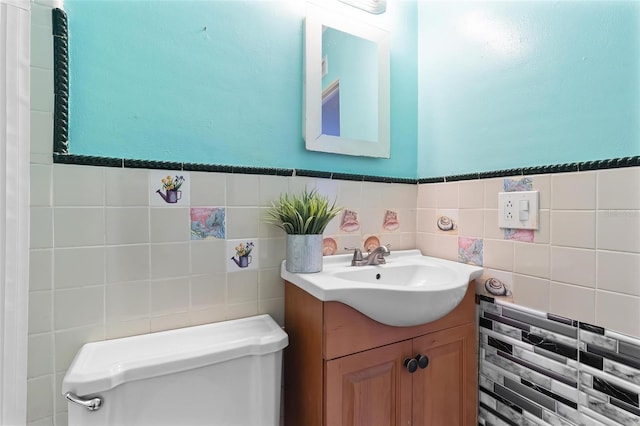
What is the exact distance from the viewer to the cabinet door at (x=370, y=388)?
0.75 m

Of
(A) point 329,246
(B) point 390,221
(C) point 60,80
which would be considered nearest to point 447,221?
(B) point 390,221

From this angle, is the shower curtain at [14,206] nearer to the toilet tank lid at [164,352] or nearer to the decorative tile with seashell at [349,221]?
the toilet tank lid at [164,352]

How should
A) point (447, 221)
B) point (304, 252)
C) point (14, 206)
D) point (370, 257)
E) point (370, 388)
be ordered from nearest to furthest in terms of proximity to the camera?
point (14, 206)
point (370, 388)
point (304, 252)
point (370, 257)
point (447, 221)

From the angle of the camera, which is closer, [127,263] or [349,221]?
[127,263]

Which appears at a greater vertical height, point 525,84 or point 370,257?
point 525,84

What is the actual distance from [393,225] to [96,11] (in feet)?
3.95

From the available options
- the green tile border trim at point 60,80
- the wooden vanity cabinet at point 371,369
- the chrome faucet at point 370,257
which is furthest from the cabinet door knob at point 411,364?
the green tile border trim at point 60,80

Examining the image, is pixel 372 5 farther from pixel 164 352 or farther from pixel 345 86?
pixel 164 352

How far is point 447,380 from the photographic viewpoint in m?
0.94

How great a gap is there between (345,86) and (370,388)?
106 centimetres

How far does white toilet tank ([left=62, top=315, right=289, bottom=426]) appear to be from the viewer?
0.63 meters

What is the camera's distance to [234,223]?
95cm

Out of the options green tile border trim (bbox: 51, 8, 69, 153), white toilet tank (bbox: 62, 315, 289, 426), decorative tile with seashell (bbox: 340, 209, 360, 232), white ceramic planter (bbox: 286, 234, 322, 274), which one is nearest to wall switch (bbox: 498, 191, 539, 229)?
decorative tile with seashell (bbox: 340, 209, 360, 232)

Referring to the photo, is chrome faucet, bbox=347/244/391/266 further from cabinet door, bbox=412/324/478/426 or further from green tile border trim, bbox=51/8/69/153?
green tile border trim, bbox=51/8/69/153
